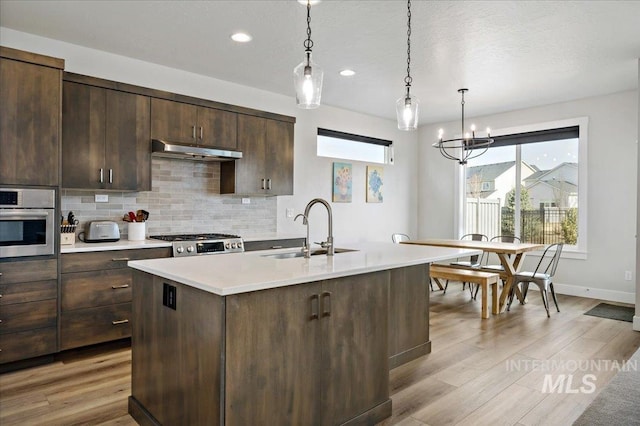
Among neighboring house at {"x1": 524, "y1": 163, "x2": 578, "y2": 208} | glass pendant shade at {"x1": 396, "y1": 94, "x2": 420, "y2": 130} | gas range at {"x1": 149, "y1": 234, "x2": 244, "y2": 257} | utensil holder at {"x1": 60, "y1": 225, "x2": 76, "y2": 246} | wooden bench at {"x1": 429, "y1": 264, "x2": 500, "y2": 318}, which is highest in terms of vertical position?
glass pendant shade at {"x1": 396, "y1": 94, "x2": 420, "y2": 130}

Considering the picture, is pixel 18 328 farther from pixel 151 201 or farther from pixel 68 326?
pixel 151 201

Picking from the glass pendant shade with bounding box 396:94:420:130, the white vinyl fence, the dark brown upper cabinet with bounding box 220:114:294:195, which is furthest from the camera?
the white vinyl fence

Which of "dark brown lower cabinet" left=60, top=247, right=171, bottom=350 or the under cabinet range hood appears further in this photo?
the under cabinet range hood

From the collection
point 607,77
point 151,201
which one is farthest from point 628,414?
point 607,77

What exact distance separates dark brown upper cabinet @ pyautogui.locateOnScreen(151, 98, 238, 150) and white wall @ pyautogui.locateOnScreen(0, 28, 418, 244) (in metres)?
0.43

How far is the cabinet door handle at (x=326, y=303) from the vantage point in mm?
2096

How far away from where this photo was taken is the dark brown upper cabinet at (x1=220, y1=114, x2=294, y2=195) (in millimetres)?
4645

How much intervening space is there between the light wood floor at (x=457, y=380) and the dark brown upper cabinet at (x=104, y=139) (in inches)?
57.8

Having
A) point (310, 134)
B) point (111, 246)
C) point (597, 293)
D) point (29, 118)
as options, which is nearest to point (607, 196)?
point (597, 293)

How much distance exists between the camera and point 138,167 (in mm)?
3875

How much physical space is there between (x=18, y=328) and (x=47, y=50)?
2353 millimetres

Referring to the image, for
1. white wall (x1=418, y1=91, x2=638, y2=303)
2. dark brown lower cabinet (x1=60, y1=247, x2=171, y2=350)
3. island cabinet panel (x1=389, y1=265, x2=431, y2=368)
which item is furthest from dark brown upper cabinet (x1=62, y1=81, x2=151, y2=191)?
white wall (x1=418, y1=91, x2=638, y2=303)

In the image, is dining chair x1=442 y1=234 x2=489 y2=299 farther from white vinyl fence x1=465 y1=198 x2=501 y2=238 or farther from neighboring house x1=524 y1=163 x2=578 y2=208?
neighboring house x1=524 y1=163 x2=578 y2=208

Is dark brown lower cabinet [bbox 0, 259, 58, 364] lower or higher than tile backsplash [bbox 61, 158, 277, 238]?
lower
